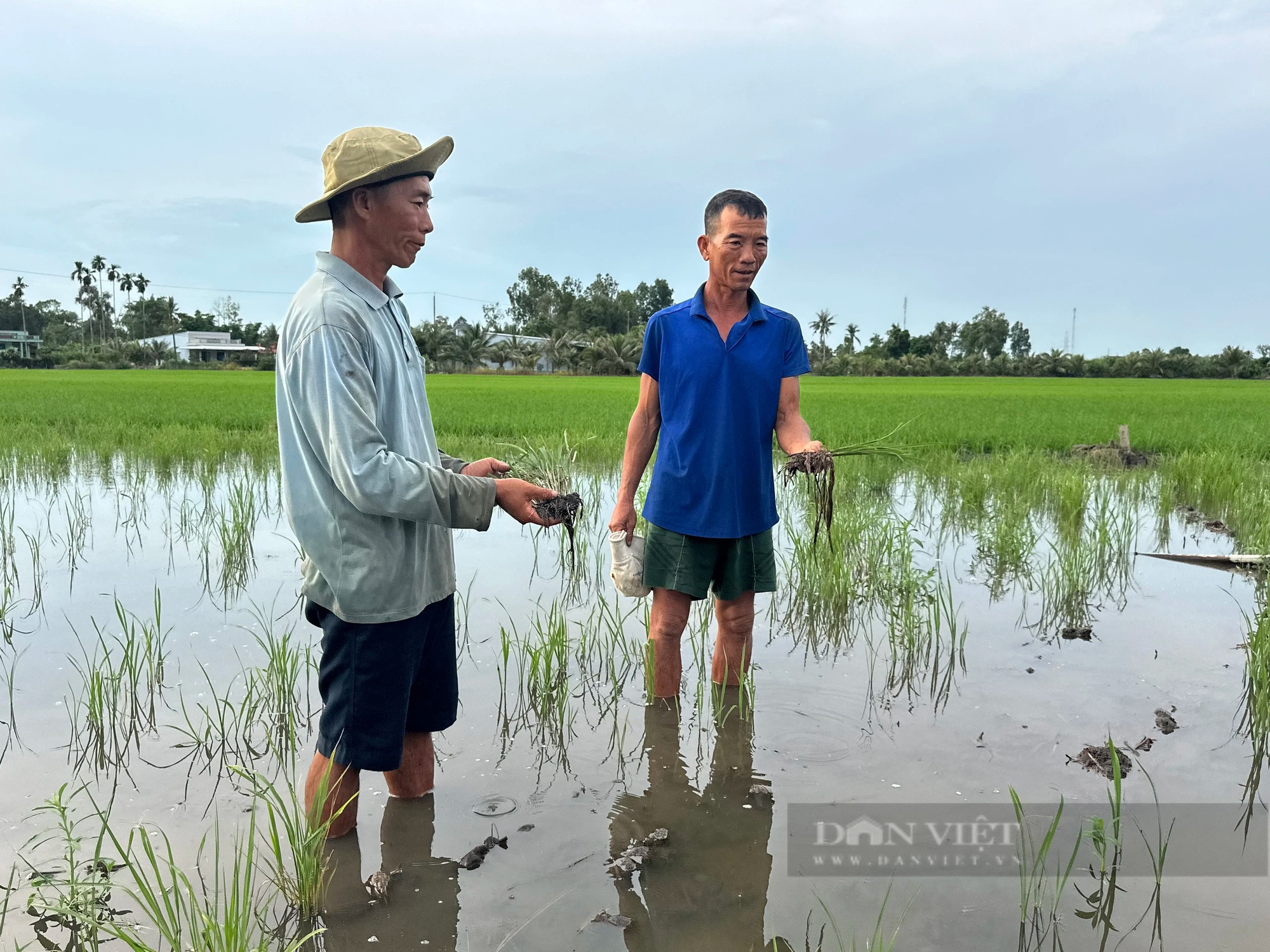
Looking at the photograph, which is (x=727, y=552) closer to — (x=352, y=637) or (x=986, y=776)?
(x=986, y=776)

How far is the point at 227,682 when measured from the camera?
10.8 ft

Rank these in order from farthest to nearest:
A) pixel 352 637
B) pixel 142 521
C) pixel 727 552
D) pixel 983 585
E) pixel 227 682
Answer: pixel 142 521
pixel 983 585
pixel 227 682
pixel 727 552
pixel 352 637

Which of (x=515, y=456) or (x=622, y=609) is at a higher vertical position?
(x=515, y=456)

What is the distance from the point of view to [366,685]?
2045 millimetres

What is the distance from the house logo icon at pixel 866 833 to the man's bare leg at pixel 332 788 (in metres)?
1.24

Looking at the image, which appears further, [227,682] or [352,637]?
[227,682]

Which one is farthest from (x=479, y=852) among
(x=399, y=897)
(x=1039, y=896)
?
(x=1039, y=896)

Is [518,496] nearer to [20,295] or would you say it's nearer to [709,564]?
[709,564]

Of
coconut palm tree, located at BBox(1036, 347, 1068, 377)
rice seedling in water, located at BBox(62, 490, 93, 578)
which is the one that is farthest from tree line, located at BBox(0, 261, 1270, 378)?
rice seedling in water, located at BBox(62, 490, 93, 578)

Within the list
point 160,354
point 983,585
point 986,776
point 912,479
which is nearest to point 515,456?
point 986,776

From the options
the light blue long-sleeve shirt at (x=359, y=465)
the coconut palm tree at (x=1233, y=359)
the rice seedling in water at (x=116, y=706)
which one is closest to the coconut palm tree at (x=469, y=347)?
the coconut palm tree at (x=1233, y=359)

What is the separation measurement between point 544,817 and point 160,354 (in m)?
58.8

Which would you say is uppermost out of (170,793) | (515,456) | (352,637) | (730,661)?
(515,456)

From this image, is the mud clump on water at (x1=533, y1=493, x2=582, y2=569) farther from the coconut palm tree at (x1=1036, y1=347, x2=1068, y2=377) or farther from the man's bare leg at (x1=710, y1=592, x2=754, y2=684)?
the coconut palm tree at (x1=1036, y1=347, x2=1068, y2=377)
